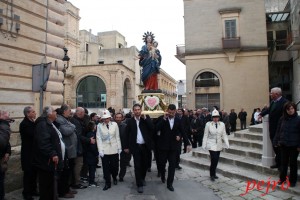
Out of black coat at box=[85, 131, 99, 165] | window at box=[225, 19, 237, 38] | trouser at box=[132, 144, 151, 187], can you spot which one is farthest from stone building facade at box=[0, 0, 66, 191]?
window at box=[225, 19, 237, 38]

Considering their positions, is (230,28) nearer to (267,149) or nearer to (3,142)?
(267,149)

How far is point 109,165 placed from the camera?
23.8ft

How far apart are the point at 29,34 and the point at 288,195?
765cm

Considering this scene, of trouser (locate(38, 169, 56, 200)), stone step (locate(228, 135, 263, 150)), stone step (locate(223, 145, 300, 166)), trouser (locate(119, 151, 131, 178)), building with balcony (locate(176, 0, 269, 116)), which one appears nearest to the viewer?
trouser (locate(38, 169, 56, 200))

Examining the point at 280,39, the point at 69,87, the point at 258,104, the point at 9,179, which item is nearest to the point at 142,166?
the point at 9,179

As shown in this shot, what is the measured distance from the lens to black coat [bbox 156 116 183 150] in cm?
696

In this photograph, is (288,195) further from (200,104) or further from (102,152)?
(200,104)

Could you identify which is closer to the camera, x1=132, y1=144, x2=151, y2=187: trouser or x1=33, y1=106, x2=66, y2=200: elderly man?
x1=33, y1=106, x2=66, y2=200: elderly man

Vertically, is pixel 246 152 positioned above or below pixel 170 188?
above

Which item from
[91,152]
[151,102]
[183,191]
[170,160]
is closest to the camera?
[183,191]

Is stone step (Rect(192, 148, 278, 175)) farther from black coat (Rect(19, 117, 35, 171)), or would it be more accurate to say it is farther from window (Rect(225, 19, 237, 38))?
window (Rect(225, 19, 237, 38))

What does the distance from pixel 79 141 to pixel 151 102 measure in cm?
397

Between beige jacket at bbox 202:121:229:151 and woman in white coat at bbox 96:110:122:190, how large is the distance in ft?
7.63

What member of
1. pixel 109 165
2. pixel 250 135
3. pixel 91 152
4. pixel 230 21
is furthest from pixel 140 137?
pixel 230 21
